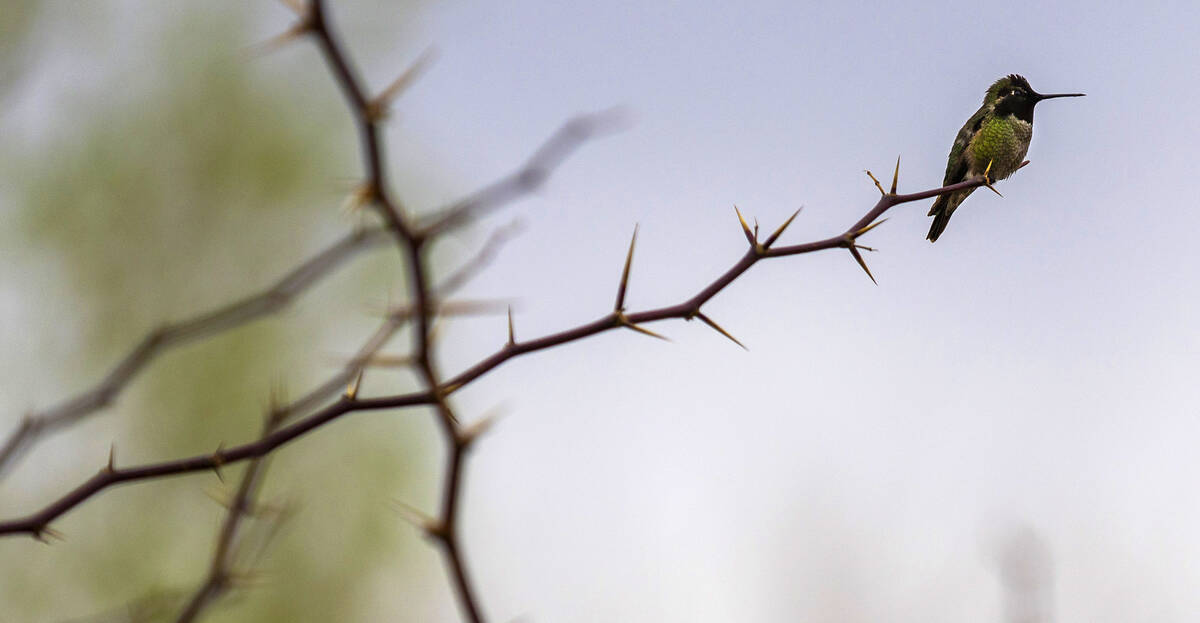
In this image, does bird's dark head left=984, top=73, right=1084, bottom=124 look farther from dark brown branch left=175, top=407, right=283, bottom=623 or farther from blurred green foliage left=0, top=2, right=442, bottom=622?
blurred green foliage left=0, top=2, right=442, bottom=622

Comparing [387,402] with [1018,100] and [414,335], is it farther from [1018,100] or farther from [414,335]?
[1018,100]

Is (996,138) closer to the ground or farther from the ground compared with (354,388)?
farther from the ground

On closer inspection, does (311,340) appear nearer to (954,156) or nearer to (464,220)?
(954,156)

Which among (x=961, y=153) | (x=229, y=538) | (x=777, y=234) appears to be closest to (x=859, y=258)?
(x=777, y=234)

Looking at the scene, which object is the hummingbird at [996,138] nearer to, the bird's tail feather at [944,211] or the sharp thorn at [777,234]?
the bird's tail feather at [944,211]

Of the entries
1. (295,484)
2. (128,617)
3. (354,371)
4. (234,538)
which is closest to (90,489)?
(234,538)

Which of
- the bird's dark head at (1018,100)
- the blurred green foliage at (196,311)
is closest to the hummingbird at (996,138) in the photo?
the bird's dark head at (1018,100)
